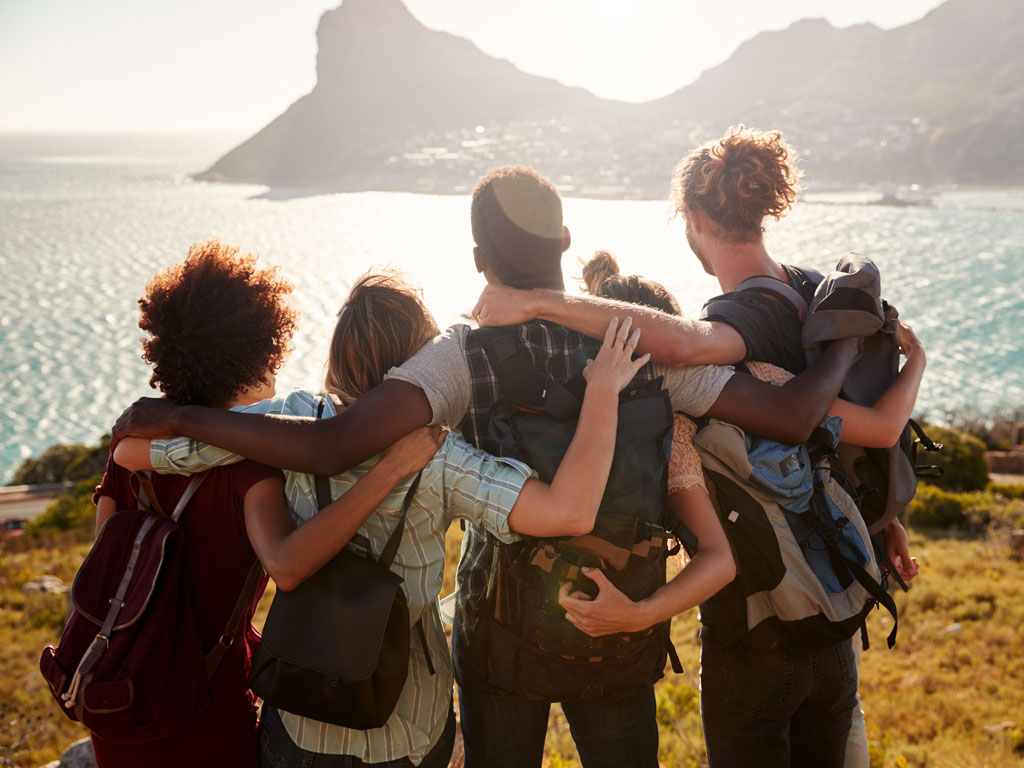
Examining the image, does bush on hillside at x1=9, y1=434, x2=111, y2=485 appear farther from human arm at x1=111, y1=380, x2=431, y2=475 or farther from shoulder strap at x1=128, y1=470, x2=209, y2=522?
human arm at x1=111, y1=380, x2=431, y2=475

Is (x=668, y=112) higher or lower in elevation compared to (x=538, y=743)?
higher

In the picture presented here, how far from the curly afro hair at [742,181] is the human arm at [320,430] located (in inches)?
43.8

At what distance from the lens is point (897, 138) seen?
12781 centimetres

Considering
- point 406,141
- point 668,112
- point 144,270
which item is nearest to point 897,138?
point 668,112

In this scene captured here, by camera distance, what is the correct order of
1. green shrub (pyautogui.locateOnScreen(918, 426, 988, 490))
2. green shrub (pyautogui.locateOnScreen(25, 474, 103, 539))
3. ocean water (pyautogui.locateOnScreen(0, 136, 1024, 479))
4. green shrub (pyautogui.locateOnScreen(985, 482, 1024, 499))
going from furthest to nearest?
ocean water (pyautogui.locateOnScreen(0, 136, 1024, 479)) → green shrub (pyautogui.locateOnScreen(25, 474, 103, 539)) → green shrub (pyautogui.locateOnScreen(918, 426, 988, 490)) → green shrub (pyautogui.locateOnScreen(985, 482, 1024, 499))

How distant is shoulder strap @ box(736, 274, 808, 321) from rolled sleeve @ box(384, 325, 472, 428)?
2.98 feet

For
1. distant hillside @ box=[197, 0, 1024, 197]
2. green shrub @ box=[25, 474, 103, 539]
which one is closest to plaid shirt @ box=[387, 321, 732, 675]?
green shrub @ box=[25, 474, 103, 539]

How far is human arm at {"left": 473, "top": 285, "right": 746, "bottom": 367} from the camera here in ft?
6.19

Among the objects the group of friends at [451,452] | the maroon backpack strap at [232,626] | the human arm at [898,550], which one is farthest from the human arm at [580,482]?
the human arm at [898,550]

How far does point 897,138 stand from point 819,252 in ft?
232

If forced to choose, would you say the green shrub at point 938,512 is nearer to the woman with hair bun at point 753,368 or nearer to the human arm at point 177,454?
the woman with hair bun at point 753,368

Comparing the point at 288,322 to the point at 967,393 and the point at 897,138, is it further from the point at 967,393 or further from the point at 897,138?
the point at 897,138

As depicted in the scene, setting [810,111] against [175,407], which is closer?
[175,407]

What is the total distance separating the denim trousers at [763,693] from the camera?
214cm
